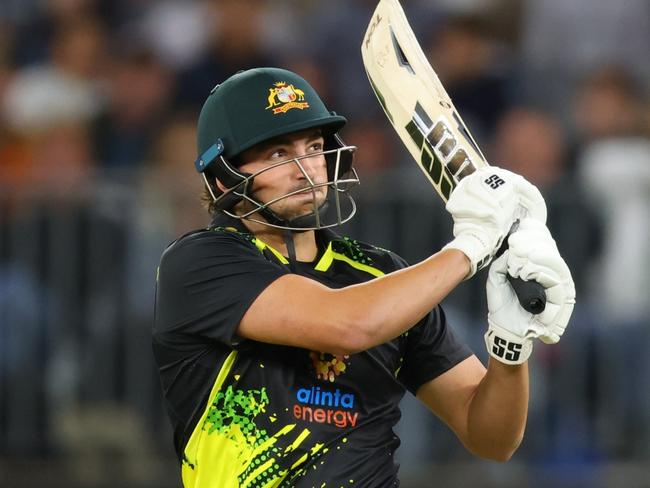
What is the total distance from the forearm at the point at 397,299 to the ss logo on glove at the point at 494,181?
0.30 m

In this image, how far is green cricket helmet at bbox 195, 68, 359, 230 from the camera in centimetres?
416

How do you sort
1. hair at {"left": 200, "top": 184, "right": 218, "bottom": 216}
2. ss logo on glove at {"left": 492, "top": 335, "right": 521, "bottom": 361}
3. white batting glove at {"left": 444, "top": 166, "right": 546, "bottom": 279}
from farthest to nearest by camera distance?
hair at {"left": 200, "top": 184, "right": 218, "bottom": 216}, ss logo on glove at {"left": 492, "top": 335, "right": 521, "bottom": 361}, white batting glove at {"left": 444, "top": 166, "right": 546, "bottom": 279}

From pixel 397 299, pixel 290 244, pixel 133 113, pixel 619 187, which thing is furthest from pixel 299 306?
pixel 133 113

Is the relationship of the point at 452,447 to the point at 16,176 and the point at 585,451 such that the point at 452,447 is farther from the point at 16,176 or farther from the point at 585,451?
the point at 16,176

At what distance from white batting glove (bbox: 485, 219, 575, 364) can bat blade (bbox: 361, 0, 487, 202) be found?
389 millimetres

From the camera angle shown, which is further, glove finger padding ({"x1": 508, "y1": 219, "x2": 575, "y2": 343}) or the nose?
the nose

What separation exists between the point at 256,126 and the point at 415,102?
0.56 m

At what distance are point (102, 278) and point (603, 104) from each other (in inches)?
125

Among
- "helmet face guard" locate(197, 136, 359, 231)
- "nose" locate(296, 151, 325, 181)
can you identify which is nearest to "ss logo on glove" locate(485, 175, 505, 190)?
"helmet face guard" locate(197, 136, 359, 231)

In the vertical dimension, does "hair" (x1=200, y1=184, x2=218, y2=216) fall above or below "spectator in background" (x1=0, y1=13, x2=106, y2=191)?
below

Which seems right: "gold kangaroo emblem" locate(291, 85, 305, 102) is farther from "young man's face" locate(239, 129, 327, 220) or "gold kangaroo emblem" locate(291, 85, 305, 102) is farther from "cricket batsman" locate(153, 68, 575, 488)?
"young man's face" locate(239, 129, 327, 220)

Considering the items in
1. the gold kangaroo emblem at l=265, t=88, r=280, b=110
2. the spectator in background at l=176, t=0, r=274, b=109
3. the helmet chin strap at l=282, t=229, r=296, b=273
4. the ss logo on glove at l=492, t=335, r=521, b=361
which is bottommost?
the ss logo on glove at l=492, t=335, r=521, b=361

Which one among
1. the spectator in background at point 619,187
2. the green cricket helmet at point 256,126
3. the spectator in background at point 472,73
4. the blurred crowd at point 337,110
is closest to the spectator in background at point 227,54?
the blurred crowd at point 337,110

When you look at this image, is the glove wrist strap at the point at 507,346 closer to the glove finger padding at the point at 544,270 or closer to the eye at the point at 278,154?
the glove finger padding at the point at 544,270
